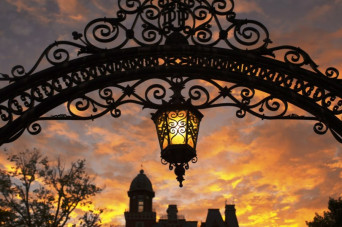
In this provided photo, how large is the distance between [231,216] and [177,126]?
45789 millimetres

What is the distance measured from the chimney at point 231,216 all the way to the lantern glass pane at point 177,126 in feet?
147

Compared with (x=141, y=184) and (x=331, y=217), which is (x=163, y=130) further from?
(x=141, y=184)

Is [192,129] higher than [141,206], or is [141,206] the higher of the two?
[141,206]

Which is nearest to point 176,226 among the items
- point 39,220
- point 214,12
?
point 39,220

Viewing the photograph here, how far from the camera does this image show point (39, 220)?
71.7 ft

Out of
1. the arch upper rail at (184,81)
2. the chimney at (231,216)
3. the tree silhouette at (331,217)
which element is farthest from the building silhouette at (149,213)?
the arch upper rail at (184,81)

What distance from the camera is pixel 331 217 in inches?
1288

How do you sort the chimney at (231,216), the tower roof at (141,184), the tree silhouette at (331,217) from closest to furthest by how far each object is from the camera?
the tree silhouette at (331,217), the chimney at (231,216), the tower roof at (141,184)

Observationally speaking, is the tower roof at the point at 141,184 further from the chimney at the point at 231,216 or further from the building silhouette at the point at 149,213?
the chimney at the point at 231,216

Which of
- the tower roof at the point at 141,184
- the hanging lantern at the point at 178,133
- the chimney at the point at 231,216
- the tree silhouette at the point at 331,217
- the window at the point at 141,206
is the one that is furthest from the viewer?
the tower roof at the point at 141,184

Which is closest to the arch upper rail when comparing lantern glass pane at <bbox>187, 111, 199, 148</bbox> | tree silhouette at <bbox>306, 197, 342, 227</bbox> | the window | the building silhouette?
lantern glass pane at <bbox>187, 111, 199, 148</bbox>

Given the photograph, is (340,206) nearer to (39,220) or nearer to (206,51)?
(39,220)

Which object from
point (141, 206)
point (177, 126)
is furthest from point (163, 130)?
point (141, 206)

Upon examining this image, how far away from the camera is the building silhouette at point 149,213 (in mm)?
48438
